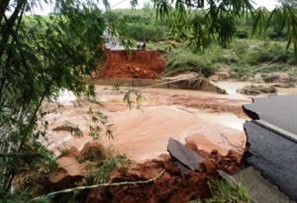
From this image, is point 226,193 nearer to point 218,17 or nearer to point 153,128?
point 218,17

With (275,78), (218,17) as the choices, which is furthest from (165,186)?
(275,78)

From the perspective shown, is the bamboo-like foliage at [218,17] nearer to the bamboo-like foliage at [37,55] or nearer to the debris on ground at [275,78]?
the bamboo-like foliage at [37,55]

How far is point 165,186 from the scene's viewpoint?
4508mm

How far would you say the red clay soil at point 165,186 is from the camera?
14.3ft

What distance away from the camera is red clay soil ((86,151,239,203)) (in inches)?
171

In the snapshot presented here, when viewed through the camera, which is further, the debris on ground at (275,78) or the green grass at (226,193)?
the debris on ground at (275,78)

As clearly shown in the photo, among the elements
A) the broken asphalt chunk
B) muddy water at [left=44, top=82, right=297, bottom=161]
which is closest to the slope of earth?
muddy water at [left=44, top=82, right=297, bottom=161]

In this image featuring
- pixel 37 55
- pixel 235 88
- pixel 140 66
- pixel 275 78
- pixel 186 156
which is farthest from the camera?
pixel 275 78

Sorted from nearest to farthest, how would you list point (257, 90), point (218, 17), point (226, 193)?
point (218, 17) < point (226, 193) < point (257, 90)

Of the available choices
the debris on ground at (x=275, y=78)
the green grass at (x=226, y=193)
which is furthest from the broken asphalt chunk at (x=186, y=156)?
the debris on ground at (x=275, y=78)

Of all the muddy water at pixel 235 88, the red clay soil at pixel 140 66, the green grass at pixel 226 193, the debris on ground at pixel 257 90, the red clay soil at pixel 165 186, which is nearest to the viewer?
the green grass at pixel 226 193

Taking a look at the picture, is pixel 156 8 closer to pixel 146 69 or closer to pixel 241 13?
pixel 241 13

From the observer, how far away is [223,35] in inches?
103

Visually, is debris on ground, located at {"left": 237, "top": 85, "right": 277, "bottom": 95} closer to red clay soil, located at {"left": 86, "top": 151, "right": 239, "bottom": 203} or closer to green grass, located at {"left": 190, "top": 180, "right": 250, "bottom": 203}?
red clay soil, located at {"left": 86, "top": 151, "right": 239, "bottom": 203}
